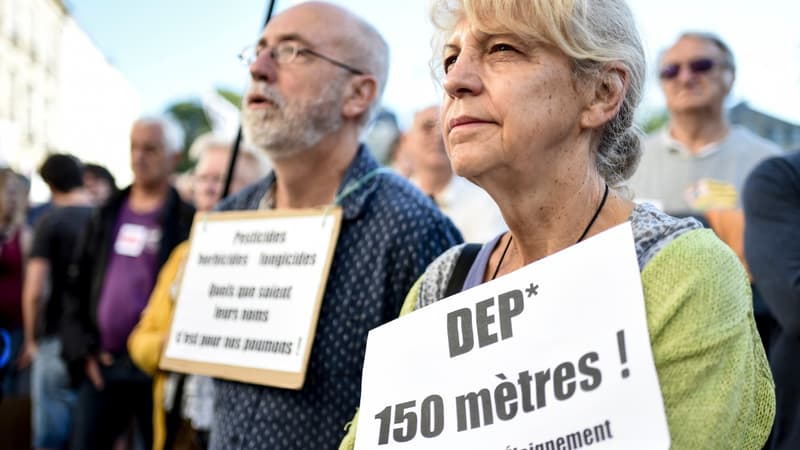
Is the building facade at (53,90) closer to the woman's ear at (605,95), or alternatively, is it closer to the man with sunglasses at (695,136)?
the man with sunglasses at (695,136)

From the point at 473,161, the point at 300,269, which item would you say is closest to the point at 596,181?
the point at 473,161

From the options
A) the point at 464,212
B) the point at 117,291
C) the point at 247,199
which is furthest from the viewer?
the point at 117,291

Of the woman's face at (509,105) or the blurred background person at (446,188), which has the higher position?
the woman's face at (509,105)

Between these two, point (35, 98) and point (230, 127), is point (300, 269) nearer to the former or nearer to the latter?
point (230, 127)

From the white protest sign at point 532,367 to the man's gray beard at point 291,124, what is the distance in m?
1.26

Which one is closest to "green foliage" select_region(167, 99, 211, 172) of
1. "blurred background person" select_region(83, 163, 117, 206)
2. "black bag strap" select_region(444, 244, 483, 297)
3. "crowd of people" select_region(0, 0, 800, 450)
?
"blurred background person" select_region(83, 163, 117, 206)

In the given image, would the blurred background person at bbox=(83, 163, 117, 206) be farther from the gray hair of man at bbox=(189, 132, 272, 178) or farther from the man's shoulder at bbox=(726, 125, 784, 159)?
the man's shoulder at bbox=(726, 125, 784, 159)

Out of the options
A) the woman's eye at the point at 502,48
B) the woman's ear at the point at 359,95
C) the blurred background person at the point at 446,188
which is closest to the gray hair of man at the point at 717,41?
the blurred background person at the point at 446,188

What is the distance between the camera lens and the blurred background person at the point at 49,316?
18.4 ft

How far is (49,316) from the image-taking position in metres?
5.70

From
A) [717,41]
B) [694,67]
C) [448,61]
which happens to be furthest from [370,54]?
[717,41]

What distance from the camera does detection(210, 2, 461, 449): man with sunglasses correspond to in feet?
8.27

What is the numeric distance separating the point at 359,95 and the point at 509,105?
1.40m

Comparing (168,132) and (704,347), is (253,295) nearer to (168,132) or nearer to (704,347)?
(704,347)
